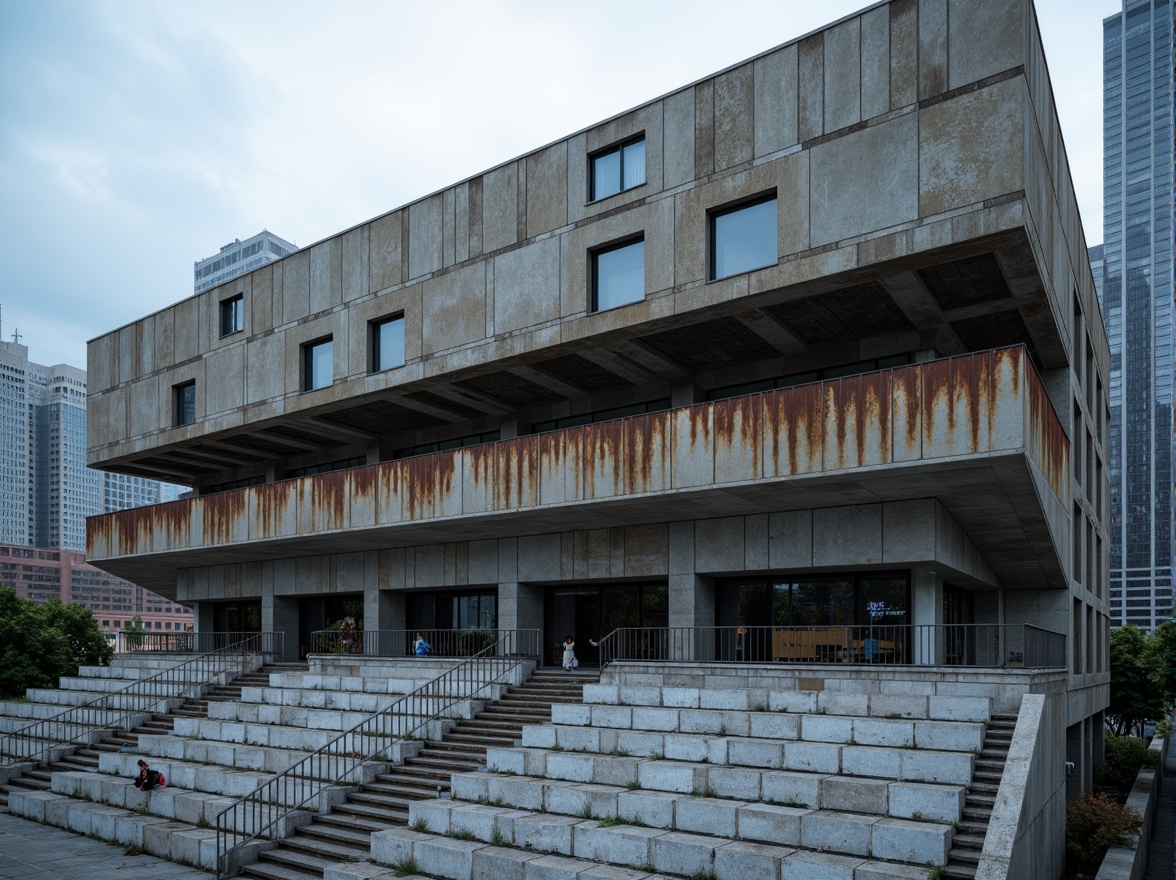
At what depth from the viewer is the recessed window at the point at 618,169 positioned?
23.3m

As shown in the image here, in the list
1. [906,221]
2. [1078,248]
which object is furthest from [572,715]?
[1078,248]

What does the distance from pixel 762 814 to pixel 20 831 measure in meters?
16.5

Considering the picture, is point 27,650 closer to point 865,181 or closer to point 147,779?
point 147,779

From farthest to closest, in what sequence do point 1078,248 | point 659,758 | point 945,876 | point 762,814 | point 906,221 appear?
1. point 1078,248
2. point 906,221
3. point 659,758
4. point 762,814
5. point 945,876

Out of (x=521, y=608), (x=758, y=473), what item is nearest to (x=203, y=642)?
(x=521, y=608)

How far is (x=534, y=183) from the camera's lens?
82.5 ft

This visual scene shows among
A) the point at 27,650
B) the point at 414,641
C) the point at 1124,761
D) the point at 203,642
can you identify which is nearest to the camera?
the point at 414,641

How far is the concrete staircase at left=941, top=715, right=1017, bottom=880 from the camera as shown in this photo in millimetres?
12008

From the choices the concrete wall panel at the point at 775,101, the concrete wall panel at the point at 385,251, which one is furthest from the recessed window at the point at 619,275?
the concrete wall panel at the point at 385,251

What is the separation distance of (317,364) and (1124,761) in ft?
107

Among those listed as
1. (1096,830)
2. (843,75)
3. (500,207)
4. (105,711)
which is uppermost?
(843,75)

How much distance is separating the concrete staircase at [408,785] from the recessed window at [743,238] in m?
9.87

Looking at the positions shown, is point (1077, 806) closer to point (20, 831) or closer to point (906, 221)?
point (906, 221)

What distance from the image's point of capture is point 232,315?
111 feet
